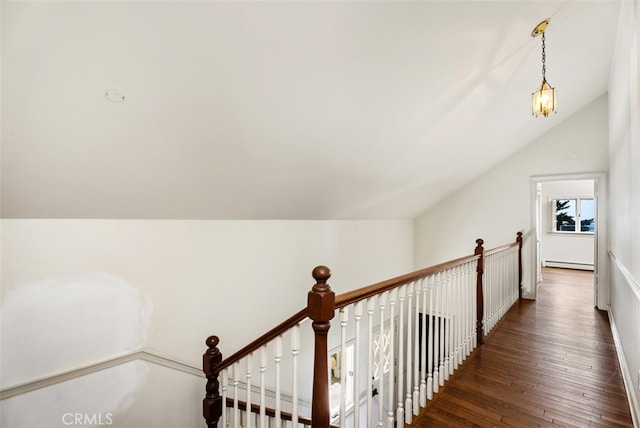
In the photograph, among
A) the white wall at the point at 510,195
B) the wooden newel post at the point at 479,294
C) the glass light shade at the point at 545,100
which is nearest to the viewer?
the glass light shade at the point at 545,100

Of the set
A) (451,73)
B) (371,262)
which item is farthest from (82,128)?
(371,262)

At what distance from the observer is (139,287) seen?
107 inches

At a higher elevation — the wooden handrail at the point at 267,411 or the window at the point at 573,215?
the window at the point at 573,215

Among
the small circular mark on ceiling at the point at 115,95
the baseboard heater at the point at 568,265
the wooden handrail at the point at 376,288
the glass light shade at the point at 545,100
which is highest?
the glass light shade at the point at 545,100

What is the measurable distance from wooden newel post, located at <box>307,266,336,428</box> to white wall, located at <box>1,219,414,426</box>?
6.68ft

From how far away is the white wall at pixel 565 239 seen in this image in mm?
7371

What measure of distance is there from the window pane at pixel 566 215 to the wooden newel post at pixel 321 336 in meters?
9.02

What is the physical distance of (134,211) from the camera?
8.37 feet

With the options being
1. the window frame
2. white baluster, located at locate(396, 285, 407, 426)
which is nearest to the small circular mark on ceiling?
white baluster, located at locate(396, 285, 407, 426)

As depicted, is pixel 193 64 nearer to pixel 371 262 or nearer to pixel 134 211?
pixel 134 211

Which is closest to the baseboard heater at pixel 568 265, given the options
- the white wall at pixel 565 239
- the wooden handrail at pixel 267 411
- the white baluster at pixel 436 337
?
the white wall at pixel 565 239

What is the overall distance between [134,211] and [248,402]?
177cm

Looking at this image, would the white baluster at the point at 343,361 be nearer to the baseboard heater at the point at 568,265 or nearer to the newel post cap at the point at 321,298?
the newel post cap at the point at 321,298

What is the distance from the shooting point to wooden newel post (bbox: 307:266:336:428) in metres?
1.35
